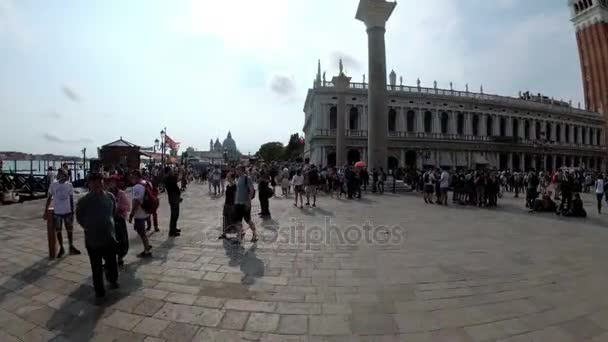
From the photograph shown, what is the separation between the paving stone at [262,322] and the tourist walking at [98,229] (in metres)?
2.15

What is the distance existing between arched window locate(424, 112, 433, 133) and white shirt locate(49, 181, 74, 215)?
48.9 meters

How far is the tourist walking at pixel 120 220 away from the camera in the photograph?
17.3 feet

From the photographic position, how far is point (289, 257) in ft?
19.2

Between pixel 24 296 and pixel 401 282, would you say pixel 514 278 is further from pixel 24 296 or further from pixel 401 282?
pixel 24 296

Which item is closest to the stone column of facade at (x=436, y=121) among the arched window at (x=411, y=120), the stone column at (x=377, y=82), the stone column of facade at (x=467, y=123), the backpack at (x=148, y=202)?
the arched window at (x=411, y=120)

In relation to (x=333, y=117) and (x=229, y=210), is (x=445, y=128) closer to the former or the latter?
(x=333, y=117)

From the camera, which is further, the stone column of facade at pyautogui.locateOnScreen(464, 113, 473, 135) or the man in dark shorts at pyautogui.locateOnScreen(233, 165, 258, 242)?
the stone column of facade at pyautogui.locateOnScreen(464, 113, 473, 135)

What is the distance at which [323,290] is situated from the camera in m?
4.32

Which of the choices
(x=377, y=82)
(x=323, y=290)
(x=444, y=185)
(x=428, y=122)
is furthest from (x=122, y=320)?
(x=428, y=122)

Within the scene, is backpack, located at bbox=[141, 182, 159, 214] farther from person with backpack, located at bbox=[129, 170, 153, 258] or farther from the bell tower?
the bell tower

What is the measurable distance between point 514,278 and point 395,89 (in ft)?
152

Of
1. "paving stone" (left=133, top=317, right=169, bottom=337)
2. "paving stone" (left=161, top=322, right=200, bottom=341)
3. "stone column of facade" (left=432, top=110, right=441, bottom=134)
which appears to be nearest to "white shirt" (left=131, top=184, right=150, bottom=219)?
"paving stone" (left=133, top=317, right=169, bottom=337)

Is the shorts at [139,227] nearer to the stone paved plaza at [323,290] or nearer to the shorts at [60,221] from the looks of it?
the stone paved plaza at [323,290]

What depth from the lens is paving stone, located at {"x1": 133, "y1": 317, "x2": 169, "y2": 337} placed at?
326cm
